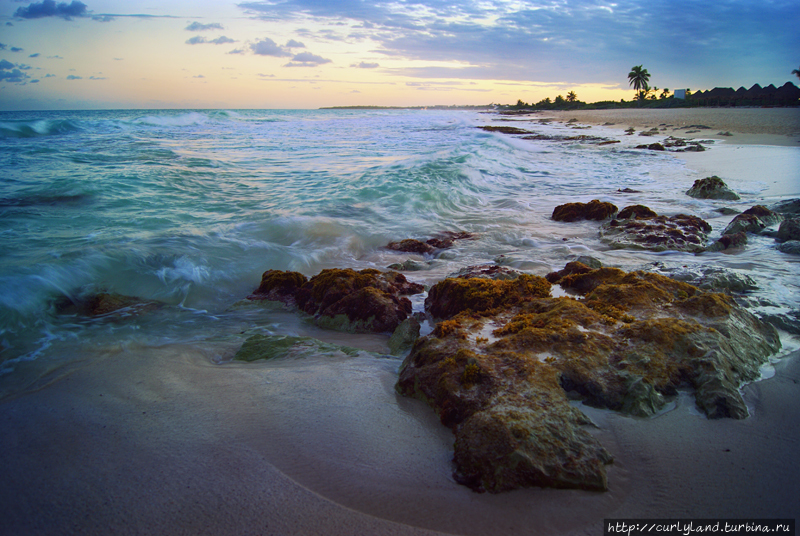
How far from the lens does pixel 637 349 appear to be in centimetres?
254

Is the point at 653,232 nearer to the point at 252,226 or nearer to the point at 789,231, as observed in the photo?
the point at 789,231

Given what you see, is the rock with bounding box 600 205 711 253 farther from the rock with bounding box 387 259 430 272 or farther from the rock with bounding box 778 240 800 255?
the rock with bounding box 387 259 430 272

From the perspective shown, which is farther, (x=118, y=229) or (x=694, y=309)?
(x=118, y=229)

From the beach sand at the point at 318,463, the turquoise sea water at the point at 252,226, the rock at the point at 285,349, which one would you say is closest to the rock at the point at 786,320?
the turquoise sea water at the point at 252,226

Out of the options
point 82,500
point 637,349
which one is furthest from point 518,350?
point 82,500

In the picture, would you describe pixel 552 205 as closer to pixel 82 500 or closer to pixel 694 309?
pixel 694 309

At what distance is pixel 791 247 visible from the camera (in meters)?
4.83

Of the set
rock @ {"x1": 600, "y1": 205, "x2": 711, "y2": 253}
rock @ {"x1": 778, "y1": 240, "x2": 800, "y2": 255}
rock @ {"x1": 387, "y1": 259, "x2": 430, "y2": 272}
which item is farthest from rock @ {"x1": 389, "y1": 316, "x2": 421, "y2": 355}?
rock @ {"x1": 778, "y1": 240, "x2": 800, "y2": 255}

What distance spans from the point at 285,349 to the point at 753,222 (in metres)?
6.50

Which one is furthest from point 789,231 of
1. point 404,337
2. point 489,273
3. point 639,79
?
point 639,79

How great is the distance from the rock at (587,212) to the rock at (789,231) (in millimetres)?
2262

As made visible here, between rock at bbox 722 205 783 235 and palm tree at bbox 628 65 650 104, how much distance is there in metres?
75.4

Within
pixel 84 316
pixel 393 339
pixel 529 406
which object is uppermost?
pixel 529 406

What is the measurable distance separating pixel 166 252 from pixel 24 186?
7098 millimetres
